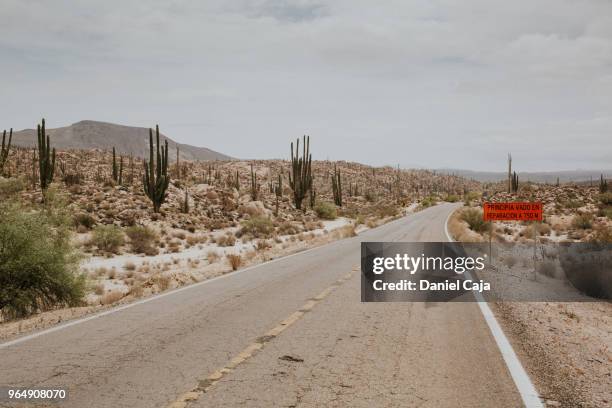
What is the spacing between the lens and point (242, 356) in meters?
5.73

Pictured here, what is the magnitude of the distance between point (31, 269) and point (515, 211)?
12.6 metres

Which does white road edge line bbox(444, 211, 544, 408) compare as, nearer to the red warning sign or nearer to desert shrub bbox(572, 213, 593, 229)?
the red warning sign

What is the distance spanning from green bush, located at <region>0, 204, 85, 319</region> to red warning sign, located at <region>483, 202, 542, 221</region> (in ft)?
37.8

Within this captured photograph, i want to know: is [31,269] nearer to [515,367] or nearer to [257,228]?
[515,367]

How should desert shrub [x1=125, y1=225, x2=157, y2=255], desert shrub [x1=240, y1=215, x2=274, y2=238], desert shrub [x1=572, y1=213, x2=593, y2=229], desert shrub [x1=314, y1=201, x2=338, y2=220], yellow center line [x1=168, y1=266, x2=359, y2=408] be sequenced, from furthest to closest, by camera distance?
desert shrub [x1=314, y1=201, x2=338, y2=220] → desert shrub [x1=240, y1=215, x2=274, y2=238] → desert shrub [x1=572, y1=213, x2=593, y2=229] → desert shrub [x1=125, y1=225, x2=157, y2=255] → yellow center line [x1=168, y1=266, x2=359, y2=408]

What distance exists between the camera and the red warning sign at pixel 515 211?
13.9 meters

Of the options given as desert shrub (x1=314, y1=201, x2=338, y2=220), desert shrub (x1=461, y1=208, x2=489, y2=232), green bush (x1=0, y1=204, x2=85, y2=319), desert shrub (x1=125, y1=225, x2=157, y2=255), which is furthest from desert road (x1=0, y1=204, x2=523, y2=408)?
desert shrub (x1=314, y1=201, x2=338, y2=220)

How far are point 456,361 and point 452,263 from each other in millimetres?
10662

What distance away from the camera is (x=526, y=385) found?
4855 millimetres

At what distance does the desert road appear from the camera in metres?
4.56

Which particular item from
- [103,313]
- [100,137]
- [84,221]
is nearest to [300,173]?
[84,221]

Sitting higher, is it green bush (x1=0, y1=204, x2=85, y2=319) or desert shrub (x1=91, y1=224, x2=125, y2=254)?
green bush (x1=0, y1=204, x2=85, y2=319)

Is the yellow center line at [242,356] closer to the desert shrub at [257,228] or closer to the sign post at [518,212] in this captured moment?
the sign post at [518,212]

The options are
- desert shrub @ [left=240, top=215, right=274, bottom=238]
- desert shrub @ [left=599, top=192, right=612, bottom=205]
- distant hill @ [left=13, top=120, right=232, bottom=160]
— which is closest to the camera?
desert shrub @ [left=240, top=215, right=274, bottom=238]
